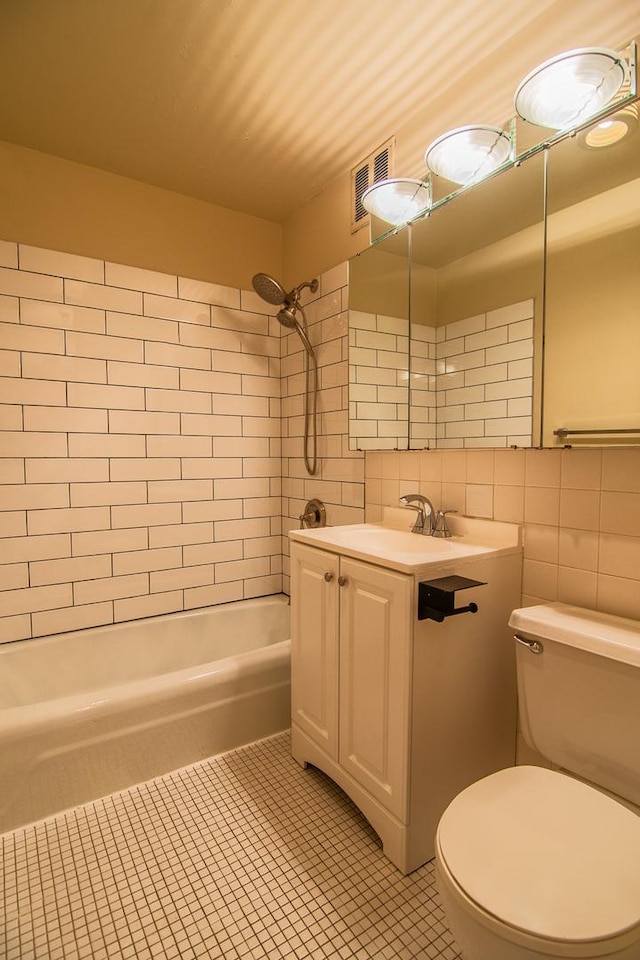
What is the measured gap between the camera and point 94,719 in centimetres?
158

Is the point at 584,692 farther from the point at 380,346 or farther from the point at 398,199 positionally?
the point at 398,199

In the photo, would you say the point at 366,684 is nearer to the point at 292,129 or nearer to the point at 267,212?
the point at 292,129

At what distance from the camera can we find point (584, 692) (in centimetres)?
111

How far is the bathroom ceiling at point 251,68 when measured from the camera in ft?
4.47

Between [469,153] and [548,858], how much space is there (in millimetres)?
1897

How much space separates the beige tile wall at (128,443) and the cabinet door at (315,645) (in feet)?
2.95

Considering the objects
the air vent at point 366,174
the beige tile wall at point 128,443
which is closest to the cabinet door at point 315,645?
the beige tile wall at point 128,443

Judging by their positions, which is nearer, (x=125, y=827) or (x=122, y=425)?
(x=125, y=827)

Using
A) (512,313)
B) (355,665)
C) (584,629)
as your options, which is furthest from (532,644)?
(512,313)

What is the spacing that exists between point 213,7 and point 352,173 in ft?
2.84

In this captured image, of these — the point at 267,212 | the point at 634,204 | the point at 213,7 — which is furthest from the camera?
the point at 267,212

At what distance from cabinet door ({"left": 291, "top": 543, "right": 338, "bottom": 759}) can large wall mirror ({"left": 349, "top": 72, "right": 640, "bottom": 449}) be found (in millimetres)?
655

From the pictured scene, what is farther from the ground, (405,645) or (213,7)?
(213,7)

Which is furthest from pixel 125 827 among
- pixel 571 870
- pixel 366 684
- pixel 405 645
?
pixel 571 870
